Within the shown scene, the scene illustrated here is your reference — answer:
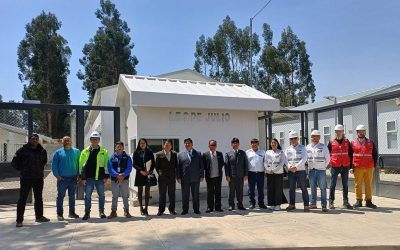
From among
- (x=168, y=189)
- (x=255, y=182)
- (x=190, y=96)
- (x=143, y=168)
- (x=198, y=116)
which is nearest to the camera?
(x=143, y=168)

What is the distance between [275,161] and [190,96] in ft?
10.4

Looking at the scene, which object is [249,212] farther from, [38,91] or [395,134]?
[38,91]

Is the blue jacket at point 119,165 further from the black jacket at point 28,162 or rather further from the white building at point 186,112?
the white building at point 186,112

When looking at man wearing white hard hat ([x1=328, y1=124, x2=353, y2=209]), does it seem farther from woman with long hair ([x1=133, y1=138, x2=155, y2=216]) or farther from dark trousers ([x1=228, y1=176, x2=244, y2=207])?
woman with long hair ([x1=133, y1=138, x2=155, y2=216])

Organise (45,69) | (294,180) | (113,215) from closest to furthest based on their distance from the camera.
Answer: (113,215) → (294,180) → (45,69)

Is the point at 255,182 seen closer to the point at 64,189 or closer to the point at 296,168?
the point at 296,168

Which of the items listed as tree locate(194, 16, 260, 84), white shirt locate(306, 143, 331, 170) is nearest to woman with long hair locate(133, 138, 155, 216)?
white shirt locate(306, 143, 331, 170)

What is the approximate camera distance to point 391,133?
1161 centimetres

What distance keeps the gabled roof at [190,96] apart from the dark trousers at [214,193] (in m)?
2.62

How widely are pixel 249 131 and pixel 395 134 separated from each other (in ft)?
13.7

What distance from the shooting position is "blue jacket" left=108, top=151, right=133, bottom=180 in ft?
29.2

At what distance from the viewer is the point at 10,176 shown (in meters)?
11.6

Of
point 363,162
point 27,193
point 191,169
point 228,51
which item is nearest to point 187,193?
point 191,169

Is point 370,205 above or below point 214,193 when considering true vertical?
below
